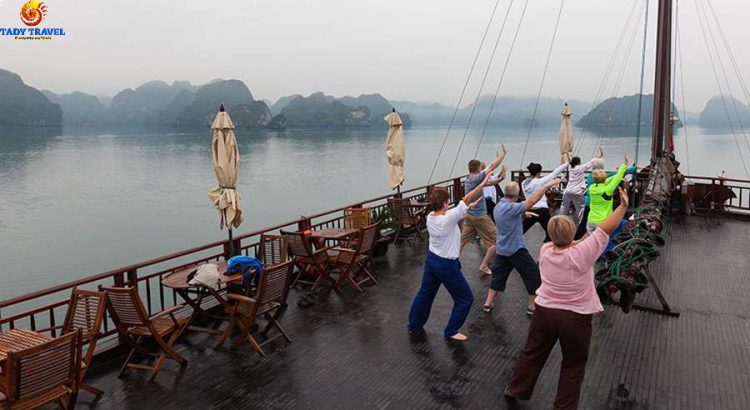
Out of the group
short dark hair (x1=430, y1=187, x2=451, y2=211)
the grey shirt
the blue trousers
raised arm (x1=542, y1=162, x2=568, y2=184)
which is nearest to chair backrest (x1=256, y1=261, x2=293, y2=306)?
the blue trousers

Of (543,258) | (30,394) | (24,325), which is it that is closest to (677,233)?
(543,258)

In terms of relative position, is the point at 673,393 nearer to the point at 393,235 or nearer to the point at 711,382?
the point at 711,382

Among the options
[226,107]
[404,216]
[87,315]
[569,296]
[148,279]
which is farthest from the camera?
[226,107]

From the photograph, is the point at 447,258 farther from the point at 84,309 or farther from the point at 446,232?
the point at 84,309

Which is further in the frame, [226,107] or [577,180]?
[226,107]

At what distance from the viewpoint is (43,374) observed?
380cm

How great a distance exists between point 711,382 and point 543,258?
7.46 ft

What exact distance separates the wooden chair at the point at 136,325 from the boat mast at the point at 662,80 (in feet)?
42.6

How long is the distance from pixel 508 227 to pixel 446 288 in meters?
1.04

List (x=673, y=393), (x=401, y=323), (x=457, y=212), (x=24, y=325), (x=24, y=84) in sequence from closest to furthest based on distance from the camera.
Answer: (x=673, y=393)
(x=457, y=212)
(x=401, y=323)
(x=24, y=325)
(x=24, y=84)

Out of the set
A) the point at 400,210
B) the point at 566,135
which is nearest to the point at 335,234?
the point at 400,210

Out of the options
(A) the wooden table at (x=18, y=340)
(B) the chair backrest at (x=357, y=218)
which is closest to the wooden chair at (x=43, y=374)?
(A) the wooden table at (x=18, y=340)

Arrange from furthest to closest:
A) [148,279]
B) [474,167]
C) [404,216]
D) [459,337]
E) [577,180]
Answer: [404,216], [577,180], [474,167], [148,279], [459,337]

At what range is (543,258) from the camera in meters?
3.77
